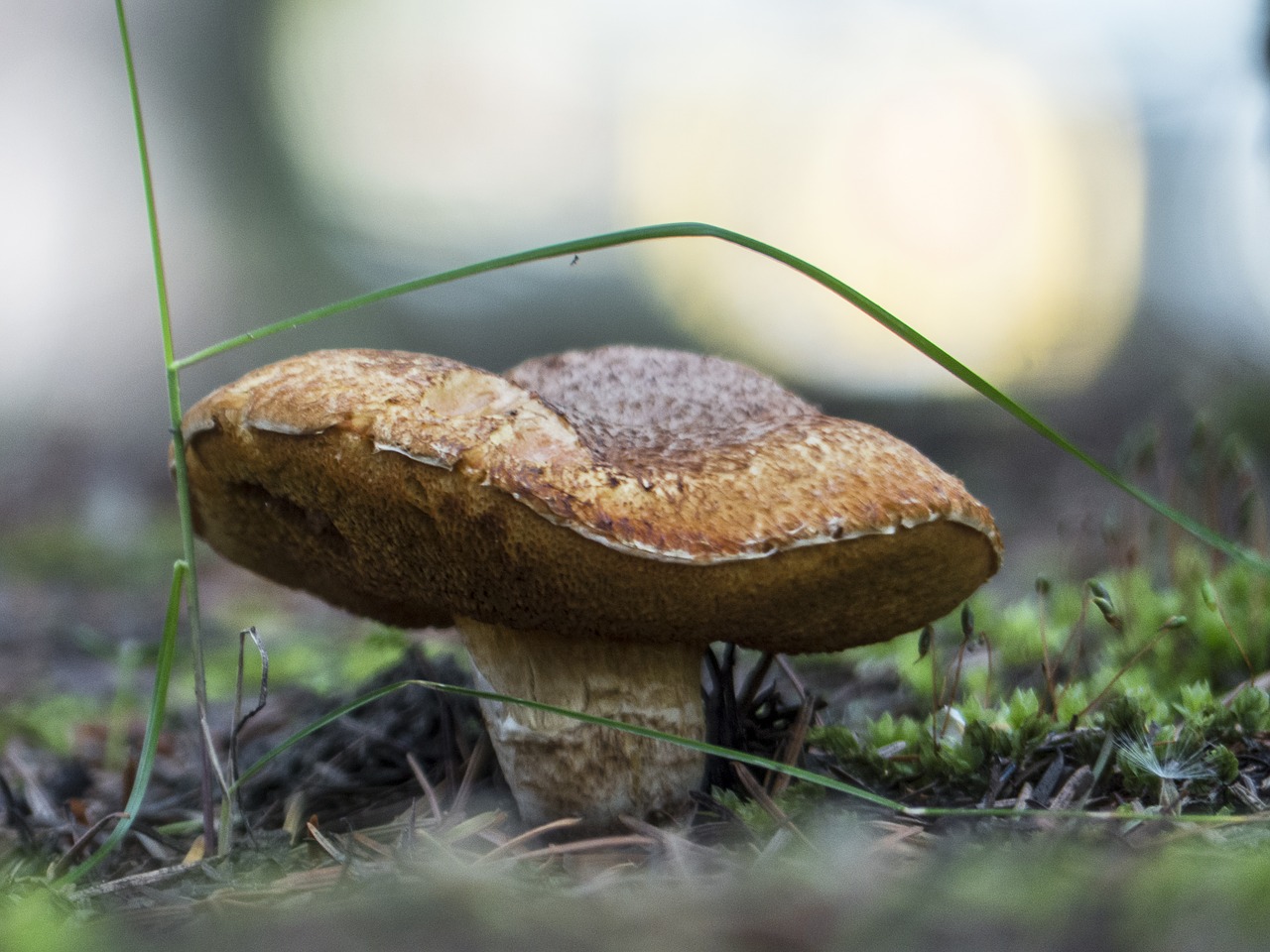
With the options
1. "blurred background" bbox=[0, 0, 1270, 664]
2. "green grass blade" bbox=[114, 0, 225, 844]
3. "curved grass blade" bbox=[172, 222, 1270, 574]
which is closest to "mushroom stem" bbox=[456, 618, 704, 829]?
"green grass blade" bbox=[114, 0, 225, 844]

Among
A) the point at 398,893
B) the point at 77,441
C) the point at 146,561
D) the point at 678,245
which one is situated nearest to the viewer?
the point at 398,893

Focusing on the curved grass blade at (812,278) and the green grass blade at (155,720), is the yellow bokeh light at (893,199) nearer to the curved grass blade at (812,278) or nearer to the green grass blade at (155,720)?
the curved grass blade at (812,278)

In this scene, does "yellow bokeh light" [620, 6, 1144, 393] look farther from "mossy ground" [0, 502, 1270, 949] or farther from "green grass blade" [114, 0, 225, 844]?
"green grass blade" [114, 0, 225, 844]

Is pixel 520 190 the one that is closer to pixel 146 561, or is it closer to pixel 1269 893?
pixel 146 561

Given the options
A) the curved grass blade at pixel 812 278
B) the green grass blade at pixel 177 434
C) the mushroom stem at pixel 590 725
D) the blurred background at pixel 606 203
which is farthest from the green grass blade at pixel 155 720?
the blurred background at pixel 606 203

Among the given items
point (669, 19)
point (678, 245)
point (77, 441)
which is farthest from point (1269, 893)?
point (669, 19)

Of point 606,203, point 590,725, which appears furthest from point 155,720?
point 606,203
